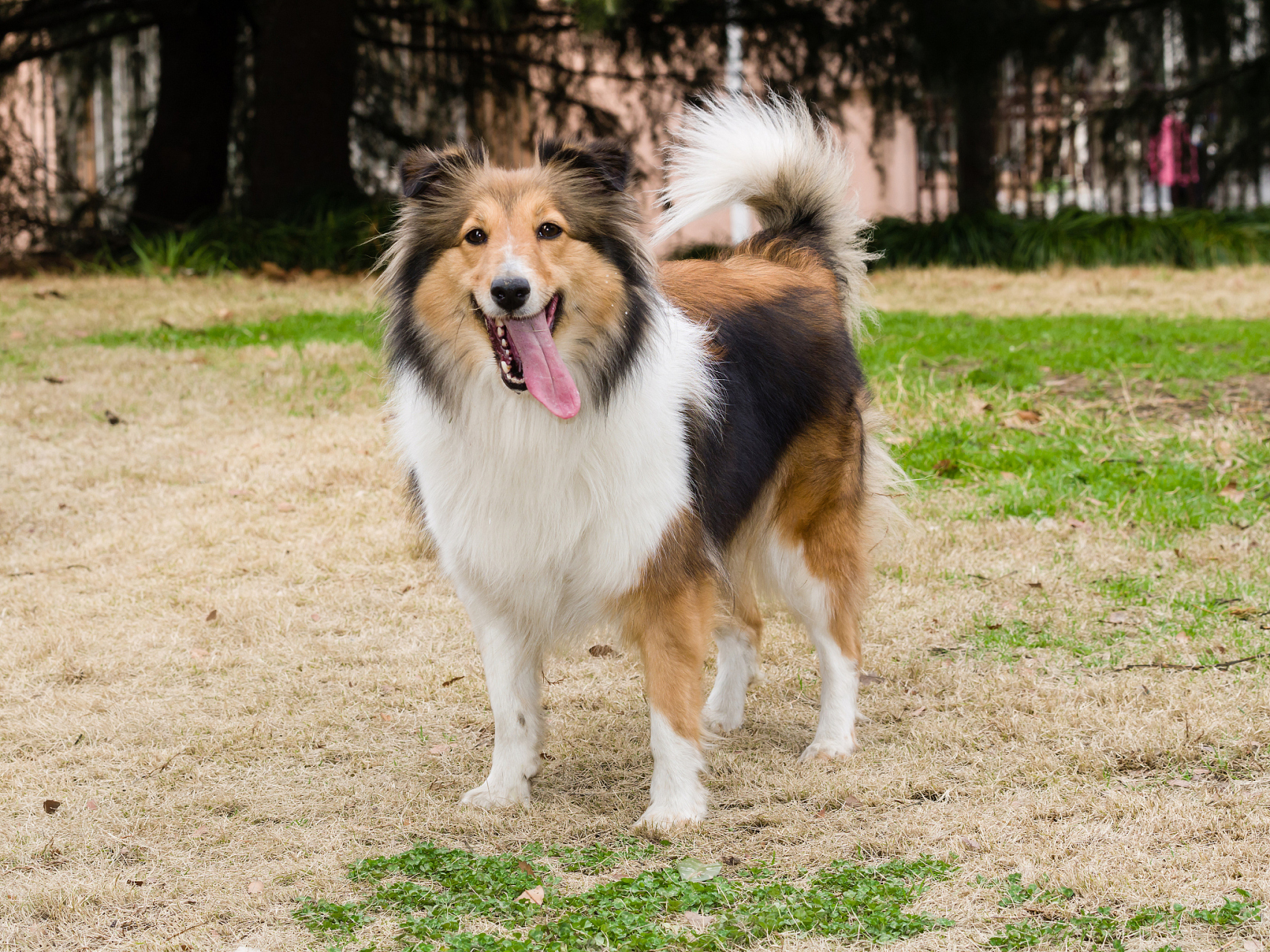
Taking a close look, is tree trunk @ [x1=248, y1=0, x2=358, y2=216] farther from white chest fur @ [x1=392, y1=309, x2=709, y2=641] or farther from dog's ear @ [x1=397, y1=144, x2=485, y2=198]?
white chest fur @ [x1=392, y1=309, x2=709, y2=641]

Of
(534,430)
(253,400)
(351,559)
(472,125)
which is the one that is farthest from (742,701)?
(472,125)

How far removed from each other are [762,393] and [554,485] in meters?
0.87

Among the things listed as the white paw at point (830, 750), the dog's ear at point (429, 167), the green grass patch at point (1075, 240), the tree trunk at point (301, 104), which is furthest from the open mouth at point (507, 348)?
the green grass patch at point (1075, 240)

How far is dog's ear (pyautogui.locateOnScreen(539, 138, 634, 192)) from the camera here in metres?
3.53

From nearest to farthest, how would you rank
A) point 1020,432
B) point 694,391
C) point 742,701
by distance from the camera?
point 694,391 → point 742,701 → point 1020,432

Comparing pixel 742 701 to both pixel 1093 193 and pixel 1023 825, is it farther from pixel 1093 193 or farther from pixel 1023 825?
pixel 1093 193

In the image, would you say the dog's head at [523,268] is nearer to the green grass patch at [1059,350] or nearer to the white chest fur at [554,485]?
the white chest fur at [554,485]

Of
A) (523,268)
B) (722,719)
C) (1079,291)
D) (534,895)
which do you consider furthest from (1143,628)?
(1079,291)

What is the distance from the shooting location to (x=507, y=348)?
332 centimetres

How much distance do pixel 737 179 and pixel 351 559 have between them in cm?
251

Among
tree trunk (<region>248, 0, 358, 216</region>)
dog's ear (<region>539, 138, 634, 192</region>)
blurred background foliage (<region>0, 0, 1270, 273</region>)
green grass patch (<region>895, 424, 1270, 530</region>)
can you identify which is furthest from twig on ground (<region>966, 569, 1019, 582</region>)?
tree trunk (<region>248, 0, 358, 216</region>)

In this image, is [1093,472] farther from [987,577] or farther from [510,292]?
[510,292]

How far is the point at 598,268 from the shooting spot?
135 inches

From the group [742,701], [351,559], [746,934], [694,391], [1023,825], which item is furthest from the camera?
[351,559]
